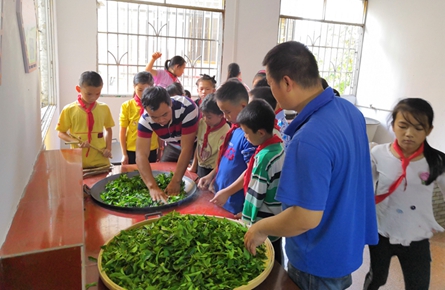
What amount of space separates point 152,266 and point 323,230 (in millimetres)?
587

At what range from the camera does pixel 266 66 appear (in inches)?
45.7

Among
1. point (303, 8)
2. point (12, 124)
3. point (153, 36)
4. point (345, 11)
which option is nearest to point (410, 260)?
point (12, 124)

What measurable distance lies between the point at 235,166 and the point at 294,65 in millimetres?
866

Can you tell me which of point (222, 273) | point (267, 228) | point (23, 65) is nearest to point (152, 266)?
point (222, 273)

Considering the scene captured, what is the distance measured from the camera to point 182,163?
205 cm

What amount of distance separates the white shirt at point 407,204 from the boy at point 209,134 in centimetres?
94

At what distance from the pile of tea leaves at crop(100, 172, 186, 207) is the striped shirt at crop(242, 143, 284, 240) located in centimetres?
41

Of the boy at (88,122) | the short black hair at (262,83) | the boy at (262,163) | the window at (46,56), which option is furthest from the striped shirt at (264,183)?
the window at (46,56)

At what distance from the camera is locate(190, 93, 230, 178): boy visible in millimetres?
2119

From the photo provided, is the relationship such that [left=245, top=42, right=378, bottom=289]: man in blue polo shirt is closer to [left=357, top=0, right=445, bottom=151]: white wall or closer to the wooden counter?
the wooden counter

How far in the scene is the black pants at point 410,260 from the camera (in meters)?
1.68

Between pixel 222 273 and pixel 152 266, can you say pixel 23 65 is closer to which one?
pixel 152 266

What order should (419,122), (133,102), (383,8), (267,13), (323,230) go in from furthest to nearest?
1. (383,8)
2. (267,13)
3. (133,102)
4. (419,122)
5. (323,230)

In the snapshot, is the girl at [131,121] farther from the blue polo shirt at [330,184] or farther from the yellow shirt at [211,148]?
the blue polo shirt at [330,184]
